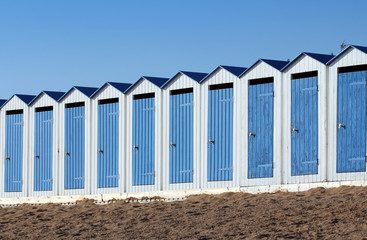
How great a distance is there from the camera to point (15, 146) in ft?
75.3

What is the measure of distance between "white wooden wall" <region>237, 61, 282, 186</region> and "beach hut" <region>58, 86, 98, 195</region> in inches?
195

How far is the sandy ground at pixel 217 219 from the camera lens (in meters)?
12.5

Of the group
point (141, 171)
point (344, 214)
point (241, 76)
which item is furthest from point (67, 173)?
point (344, 214)

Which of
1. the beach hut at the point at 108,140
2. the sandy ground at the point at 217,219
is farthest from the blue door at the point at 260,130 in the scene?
the beach hut at the point at 108,140

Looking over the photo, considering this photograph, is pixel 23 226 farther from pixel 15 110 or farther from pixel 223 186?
pixel 15 110

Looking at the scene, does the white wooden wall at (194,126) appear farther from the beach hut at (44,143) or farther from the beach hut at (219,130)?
the beach hut at (44,143)

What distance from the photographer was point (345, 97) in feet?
52.2

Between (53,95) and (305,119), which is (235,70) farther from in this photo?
(53,95)

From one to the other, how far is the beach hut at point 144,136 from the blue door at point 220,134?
5.05ft

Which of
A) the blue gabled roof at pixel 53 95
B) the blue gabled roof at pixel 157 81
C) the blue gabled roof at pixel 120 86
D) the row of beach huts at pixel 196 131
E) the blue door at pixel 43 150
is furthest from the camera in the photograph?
the blue gabled roof at pixel 53 95

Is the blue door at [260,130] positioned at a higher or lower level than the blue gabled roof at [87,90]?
lower

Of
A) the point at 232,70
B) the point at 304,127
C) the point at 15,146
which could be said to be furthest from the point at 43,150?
the point at 304,127

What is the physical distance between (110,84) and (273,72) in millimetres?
5109

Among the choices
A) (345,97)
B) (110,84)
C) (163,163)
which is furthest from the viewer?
(110,84)
